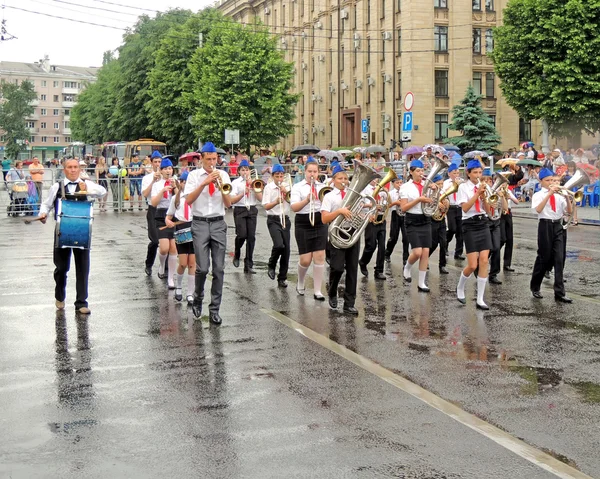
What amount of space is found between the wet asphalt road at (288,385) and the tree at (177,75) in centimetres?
5097

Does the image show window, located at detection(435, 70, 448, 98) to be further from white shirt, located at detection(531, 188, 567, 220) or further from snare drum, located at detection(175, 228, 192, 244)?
snare drum, located at detection(175, 228, 192, 244)

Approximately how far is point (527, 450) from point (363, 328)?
4.53 meters

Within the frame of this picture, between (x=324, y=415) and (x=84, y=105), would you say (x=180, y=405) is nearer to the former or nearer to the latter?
(x=324, y=415)

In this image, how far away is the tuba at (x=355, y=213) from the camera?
11.5 m

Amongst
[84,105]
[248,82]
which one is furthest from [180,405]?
[84,105]

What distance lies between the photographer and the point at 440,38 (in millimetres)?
56312

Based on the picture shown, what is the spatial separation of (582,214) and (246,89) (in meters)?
30.9

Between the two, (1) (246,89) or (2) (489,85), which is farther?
(2) (489,85)

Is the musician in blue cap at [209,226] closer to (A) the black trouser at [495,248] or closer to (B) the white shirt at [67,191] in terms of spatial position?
(B) the white shirt at [67,191]

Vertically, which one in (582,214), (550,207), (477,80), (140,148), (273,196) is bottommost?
(582,214)

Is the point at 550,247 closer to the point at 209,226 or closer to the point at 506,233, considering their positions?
the point at 506,233

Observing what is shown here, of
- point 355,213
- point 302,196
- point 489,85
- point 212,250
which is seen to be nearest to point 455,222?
point 302,196

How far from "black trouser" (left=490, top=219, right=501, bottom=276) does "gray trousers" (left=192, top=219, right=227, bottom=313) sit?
186 inches

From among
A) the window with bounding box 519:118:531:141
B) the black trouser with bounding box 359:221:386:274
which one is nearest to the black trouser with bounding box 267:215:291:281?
the black trouser with bounding box 359:221:386:274
